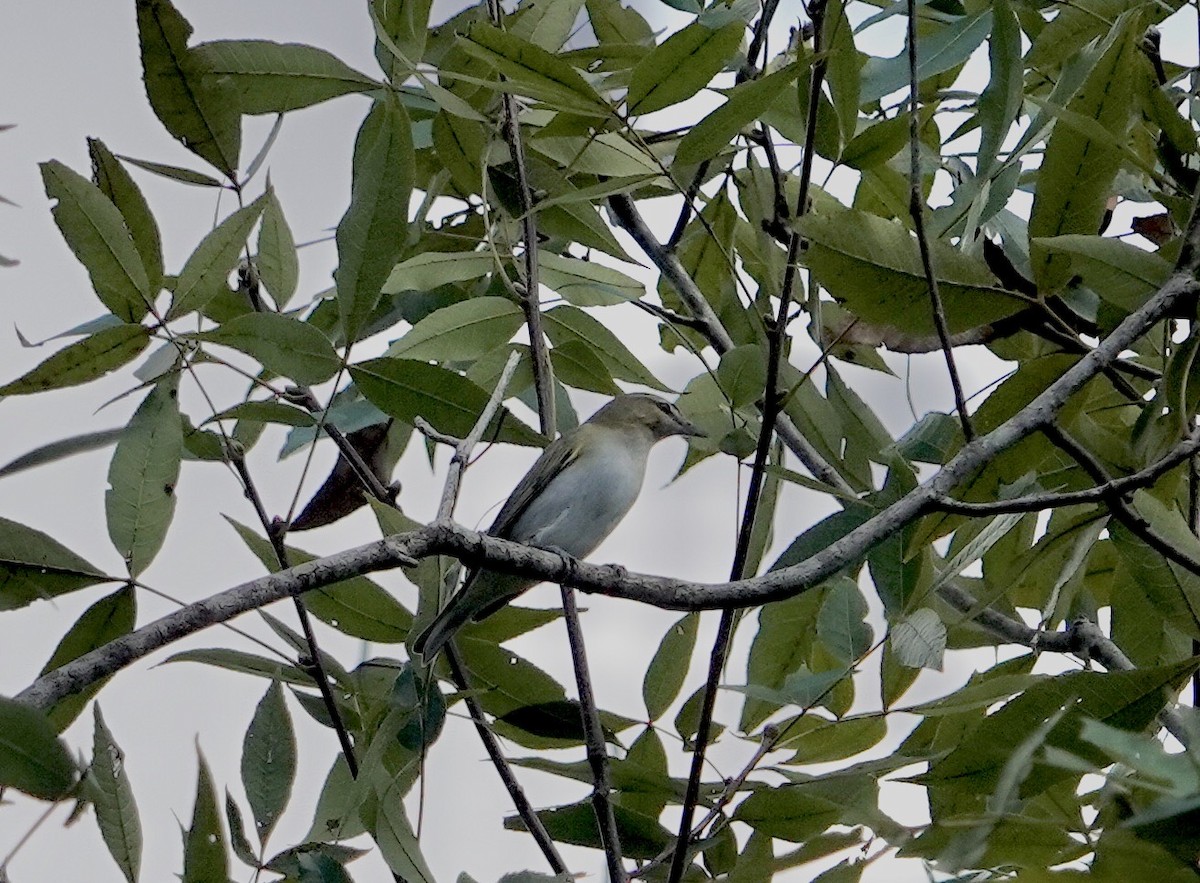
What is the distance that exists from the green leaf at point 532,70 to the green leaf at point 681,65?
77mm

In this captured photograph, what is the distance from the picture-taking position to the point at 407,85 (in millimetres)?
2381

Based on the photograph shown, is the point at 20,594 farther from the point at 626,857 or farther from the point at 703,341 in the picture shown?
the point at 703,341

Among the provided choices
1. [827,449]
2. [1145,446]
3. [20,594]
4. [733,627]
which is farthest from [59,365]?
[1145,446]

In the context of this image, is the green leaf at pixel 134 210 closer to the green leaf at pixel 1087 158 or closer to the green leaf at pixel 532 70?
the green leaf at pixel 532 70

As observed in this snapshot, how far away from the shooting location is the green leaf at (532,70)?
1.61 m

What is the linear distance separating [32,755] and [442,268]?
49.8 inches

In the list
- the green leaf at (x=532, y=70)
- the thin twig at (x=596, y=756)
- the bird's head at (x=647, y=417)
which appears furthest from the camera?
the bird's head at (x=647, y=417)

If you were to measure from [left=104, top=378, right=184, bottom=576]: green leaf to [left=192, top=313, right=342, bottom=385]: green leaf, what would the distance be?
0.13 meters

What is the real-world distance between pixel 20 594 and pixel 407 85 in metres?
1.13

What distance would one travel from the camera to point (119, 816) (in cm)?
164

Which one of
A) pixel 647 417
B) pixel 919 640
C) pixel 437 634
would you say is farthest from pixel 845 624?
pixel 647 417

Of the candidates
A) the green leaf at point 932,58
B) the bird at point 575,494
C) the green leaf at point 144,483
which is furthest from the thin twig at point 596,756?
the bird at point 575,494

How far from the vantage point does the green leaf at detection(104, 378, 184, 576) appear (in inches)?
68.4

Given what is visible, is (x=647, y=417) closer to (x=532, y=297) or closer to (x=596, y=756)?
(x=532, y=297)
